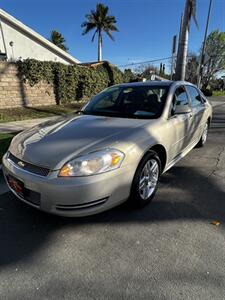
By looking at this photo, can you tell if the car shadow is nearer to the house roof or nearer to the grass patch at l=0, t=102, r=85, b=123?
the grass patch at l=0, t=102, r=85, b=123

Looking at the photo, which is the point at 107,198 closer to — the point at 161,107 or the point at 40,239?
the point at 40,239

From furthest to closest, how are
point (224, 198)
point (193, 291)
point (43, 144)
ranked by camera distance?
point (224, 198) < point (43, 144) < point (193, 291)

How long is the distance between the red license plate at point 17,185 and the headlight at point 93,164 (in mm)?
546

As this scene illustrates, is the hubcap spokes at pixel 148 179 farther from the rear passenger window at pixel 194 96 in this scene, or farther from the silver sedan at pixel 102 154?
the rear passenger window at pixel 194 96

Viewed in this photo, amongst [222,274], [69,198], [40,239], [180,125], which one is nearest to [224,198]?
[180,125]

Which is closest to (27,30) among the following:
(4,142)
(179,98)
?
(4,142)

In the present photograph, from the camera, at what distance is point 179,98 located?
3938 millimetres

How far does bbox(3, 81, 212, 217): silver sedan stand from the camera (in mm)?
2332

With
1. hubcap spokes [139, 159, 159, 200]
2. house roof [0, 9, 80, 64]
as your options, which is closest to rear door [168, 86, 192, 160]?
hubcap spokes [139, 159, 159, 200]

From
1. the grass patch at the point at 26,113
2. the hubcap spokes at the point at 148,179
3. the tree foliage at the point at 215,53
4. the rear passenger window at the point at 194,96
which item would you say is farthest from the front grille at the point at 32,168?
the tree foliage at the point at 215,53

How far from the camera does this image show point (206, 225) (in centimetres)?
270

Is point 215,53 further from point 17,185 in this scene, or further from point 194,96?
point 17,185

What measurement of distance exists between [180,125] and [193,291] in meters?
2.38

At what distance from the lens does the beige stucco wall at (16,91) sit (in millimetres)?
10430
